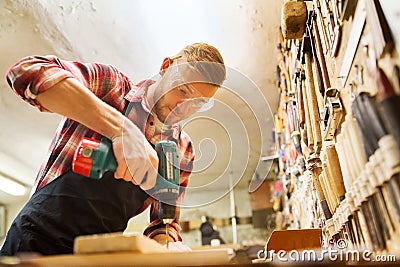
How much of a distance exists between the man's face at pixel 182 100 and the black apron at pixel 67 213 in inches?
11.3

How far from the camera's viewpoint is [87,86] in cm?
132

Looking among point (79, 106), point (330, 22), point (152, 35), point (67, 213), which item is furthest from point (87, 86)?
point (152, 35)

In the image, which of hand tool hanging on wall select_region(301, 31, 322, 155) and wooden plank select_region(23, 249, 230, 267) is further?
hand tool hanging on wall select_region(301, 31, 322, 155)

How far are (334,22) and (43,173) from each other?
87cm

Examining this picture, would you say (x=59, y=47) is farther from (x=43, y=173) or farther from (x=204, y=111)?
(x=43, y=173)

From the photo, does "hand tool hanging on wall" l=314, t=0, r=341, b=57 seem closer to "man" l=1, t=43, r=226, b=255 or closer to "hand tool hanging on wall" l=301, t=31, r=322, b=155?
"hand tool hanging on wall" l=301, t=31, r=322, b=155

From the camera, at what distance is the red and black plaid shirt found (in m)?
1.10

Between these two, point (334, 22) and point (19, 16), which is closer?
point (334, 22)

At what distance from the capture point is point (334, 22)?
112 centimetres

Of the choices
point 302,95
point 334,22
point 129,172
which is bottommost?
point 129,172

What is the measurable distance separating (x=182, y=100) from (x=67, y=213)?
507 mm

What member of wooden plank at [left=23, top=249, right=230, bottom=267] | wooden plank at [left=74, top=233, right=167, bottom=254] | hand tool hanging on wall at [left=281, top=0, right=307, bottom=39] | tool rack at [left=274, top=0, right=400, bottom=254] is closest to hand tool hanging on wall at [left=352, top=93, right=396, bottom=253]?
tool rack at [left=274, top=0, right=400, bottom=254]

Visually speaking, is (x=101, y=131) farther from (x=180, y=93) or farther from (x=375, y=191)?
(x=375, y=191)

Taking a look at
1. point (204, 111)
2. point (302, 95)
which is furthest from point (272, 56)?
point (204, 111)
